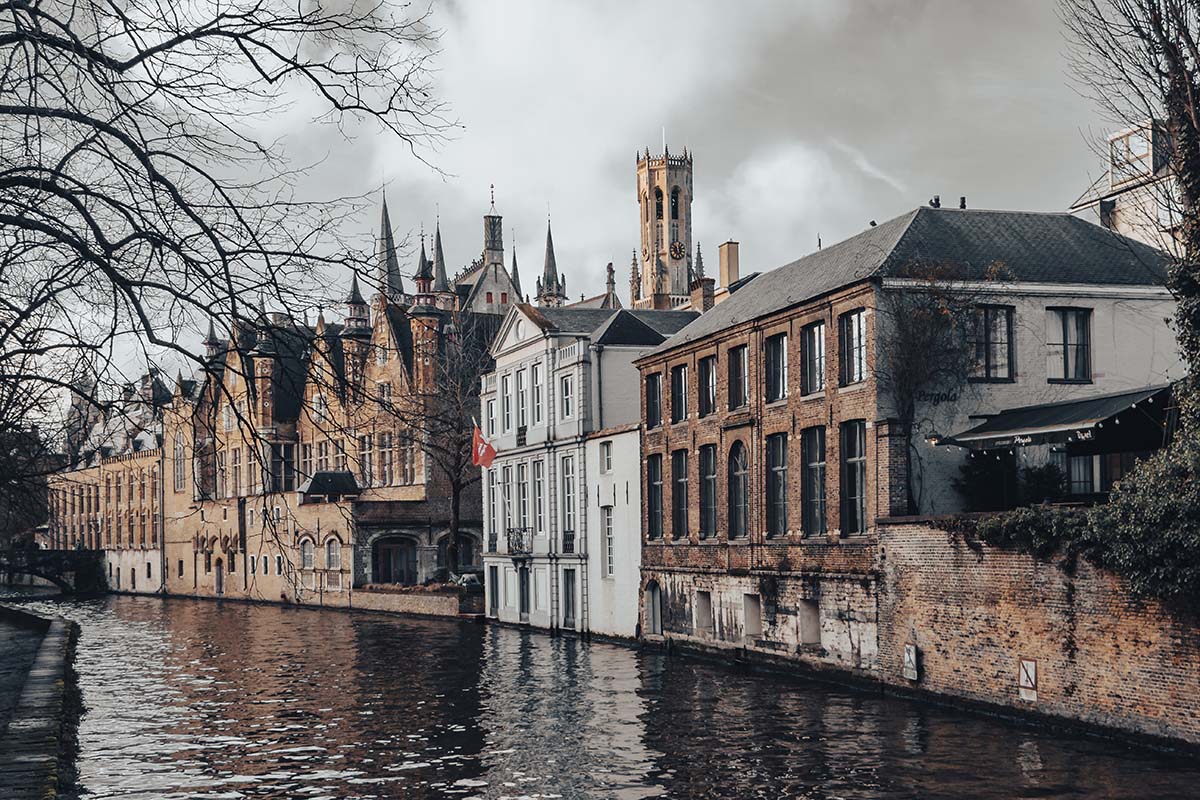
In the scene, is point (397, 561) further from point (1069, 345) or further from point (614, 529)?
point (1069, 345)

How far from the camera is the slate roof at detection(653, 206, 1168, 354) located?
29.8 m

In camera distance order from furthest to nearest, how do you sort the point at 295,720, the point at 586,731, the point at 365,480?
the point at 295,720 → the point at 586,731 → the point at 365,480

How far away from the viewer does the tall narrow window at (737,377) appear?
3550cm

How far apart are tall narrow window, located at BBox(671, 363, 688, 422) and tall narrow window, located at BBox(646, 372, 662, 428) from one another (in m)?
0.85

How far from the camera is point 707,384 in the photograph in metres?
37.6

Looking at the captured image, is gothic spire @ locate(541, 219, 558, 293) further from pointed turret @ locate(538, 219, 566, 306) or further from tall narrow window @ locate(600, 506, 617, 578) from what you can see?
tall narrow window @ locate(600, 506, 617, 578)

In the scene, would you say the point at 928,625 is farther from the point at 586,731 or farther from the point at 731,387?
the point at 731,387

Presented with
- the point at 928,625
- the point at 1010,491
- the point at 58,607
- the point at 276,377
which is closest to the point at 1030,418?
the point at 1010,491

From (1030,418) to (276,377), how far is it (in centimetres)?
2093

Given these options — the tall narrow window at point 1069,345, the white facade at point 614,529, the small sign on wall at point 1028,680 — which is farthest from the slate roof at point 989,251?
the white facade at point 614,529

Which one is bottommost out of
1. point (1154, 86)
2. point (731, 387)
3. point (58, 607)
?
point (58, 607)

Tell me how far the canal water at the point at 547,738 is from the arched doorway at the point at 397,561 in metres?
26.0

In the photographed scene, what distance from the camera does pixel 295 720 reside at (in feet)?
85.7

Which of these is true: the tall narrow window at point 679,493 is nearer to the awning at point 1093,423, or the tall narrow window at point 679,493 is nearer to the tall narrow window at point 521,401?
the tall narrow window at point 521,401
